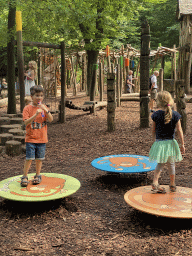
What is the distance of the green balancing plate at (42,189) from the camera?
3908 mm

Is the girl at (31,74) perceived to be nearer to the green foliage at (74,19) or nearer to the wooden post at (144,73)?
the green foliage at (74,19)

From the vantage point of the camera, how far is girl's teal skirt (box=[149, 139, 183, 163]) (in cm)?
404

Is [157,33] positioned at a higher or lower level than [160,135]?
higher

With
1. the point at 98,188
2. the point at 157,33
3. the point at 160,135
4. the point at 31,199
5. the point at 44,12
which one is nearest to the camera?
the point at 31,199

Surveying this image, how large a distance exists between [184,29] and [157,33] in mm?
9205

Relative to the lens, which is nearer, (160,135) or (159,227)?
(159,227)

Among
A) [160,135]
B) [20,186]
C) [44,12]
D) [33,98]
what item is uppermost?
[44,12]

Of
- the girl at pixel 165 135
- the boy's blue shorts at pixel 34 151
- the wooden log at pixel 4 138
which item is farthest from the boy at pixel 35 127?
the wooden log at pixel 4 138

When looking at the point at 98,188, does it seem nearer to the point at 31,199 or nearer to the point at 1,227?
the point at 31,199

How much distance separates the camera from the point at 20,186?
435cm

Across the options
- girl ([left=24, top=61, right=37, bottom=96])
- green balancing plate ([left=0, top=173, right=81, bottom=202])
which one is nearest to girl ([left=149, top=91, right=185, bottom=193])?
green balancing plate ([left=0, top=173, right=81, bottom=202])

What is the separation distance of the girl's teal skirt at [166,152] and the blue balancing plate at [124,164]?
0.93 m

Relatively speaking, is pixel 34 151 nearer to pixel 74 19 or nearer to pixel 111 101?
pixel 111 101

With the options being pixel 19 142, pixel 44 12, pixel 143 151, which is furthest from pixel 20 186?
pixel 44 12
